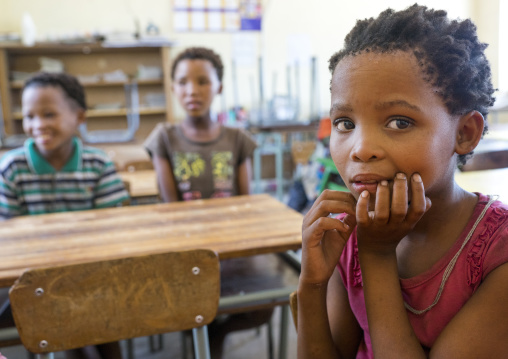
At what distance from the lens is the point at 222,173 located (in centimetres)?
218

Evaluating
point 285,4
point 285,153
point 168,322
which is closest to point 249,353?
point 168,322

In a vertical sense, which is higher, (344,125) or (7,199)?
(344,125)

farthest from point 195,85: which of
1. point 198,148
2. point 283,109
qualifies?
point 283,109

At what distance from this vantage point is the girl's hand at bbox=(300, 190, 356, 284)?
0.73 metres

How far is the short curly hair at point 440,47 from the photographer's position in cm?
65

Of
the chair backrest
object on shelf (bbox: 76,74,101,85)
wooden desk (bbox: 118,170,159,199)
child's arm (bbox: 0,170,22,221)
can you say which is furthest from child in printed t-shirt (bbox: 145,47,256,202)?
object on shelf (bbox: 76,74,101,85)

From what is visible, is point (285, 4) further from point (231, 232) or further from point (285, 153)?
point (231, 232)

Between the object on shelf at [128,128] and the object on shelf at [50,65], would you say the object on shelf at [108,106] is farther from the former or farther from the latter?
the object on shelf at [50,65]

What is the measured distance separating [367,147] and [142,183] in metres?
1.98

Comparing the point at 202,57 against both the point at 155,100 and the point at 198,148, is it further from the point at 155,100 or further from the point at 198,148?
the point at 155,100

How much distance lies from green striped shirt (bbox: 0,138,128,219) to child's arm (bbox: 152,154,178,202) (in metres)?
0.23

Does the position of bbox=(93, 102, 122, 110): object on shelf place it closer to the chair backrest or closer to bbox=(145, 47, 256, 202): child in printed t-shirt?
bbox=(145, 47, 256, 202): child in printed t-shirt

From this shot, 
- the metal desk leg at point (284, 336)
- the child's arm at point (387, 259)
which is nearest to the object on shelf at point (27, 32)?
the metal desk leg at point (284, 336)

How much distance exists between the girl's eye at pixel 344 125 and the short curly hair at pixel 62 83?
5.41ft
